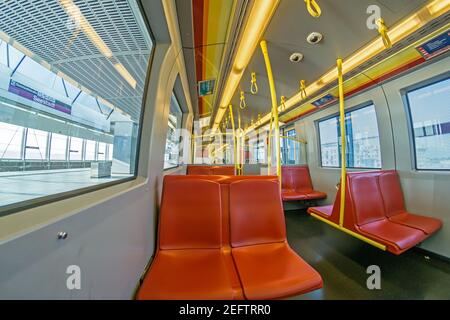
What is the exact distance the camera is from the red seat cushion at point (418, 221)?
183 centimetres

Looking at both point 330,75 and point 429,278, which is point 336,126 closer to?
point 330,75

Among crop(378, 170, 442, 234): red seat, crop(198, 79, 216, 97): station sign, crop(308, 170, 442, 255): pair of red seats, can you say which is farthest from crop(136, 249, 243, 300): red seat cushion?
crop(198, 79, 216, 97): station sign

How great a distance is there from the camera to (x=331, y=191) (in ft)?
12.1

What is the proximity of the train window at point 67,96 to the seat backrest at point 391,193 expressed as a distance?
3.13 metres

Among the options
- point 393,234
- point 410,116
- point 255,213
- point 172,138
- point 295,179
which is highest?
point 410,116

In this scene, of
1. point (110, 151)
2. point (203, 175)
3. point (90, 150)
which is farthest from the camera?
point (203, 175)

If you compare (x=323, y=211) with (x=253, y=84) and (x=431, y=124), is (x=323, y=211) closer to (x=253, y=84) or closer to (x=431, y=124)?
(x=431, y=124)

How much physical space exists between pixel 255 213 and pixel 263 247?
277mm

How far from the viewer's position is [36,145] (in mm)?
629

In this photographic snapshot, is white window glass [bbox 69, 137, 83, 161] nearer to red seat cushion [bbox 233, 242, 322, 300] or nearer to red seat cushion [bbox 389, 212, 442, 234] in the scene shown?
red seat cushion [bbox 233, 242, 322, 300]

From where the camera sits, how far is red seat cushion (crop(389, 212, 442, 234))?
183 cm

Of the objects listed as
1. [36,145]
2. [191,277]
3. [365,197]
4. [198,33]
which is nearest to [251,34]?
[198,33]
